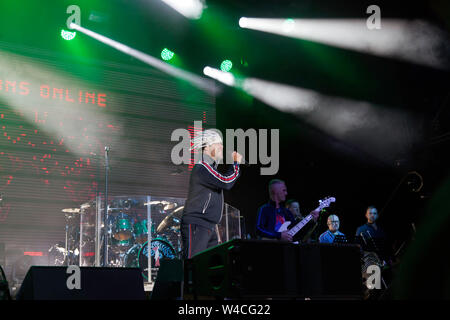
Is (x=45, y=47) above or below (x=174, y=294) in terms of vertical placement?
above

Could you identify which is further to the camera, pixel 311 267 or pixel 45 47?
pixel 45 47

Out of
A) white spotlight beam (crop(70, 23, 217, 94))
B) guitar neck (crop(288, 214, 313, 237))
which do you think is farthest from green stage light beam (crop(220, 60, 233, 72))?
guitar neck (crop(288, 214, 313, 237))

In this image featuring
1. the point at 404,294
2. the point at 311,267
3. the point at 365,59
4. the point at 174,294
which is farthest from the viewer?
the point at 365,59

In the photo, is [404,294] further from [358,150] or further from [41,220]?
[41,220]

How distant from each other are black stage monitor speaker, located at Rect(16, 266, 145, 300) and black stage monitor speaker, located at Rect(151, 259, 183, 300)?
0.36 metres

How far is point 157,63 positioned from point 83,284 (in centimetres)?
726

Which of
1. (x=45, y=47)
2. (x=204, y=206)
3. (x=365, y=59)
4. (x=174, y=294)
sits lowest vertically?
(x=174, y=294)

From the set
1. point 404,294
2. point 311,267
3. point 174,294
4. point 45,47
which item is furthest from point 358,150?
point 404,294

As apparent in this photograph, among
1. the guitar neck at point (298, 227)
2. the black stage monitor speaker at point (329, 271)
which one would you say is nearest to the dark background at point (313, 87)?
the guitar neck at point (298, 227)

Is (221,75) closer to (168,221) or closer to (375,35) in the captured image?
(375,35)

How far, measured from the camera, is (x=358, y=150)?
7723 millimetres

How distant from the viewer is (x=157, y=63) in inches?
391

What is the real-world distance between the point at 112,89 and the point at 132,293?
6.71 metres

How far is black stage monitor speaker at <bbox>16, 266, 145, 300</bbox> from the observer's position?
10.5 feet
